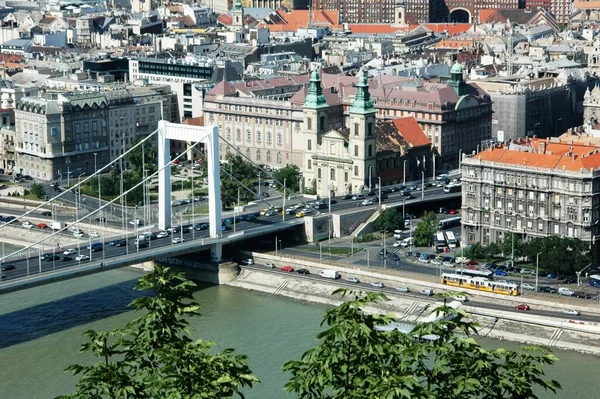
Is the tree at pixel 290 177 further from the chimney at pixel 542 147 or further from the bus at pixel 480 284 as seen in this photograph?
the bus at pixel 480 284

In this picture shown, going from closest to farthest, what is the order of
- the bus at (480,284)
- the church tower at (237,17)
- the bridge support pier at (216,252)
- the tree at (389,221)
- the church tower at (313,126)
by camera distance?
the bus at (480,284) < the bridge support pier at (216,252) < the tree at (389,221) < the church tower at (313,126) < the church tower at (237,17)

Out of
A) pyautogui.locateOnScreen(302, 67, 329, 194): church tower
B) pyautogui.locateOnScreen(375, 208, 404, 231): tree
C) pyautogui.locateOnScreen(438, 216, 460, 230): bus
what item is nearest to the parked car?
pyautogui.locateOnScreen(438, 216, 460, 230): bus

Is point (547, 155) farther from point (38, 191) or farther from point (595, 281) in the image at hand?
point (38, 191)

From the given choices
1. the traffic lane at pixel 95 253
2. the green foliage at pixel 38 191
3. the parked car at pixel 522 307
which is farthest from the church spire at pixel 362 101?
the parked car at pixel 522 307

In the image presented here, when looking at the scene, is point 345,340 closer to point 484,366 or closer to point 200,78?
Answer: point 484,366

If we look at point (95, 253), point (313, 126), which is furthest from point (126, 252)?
point (313, 126)

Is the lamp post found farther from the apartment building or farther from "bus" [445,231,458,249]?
"bus" [445,231,458,249]
